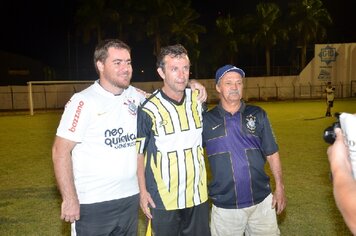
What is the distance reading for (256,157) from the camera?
3.96 m

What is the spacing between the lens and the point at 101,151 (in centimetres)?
360

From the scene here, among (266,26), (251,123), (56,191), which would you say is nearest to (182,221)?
(251,123)

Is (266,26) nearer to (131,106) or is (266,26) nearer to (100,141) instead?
(131,106)

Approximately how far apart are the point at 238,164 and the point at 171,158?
0.67 meters

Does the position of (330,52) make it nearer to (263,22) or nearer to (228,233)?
(263,22)

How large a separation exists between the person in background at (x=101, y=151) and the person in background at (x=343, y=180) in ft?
7.50

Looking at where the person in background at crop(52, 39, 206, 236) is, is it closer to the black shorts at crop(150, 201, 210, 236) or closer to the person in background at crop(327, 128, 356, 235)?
the black shorts at crop(150, 201, 210, 236)

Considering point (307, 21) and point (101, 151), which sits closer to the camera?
point (101, 151)

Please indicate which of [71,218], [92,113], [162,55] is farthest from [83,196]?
[162,55]

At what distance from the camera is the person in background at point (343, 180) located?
5.25 feet

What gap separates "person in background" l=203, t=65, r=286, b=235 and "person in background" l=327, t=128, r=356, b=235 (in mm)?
2227

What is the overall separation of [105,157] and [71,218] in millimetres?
584

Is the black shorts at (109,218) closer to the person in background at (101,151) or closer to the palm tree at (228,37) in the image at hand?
the person in background at (101,151)

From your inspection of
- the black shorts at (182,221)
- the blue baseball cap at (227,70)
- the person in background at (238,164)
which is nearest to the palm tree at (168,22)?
the blue baseball cap at (227,70)
